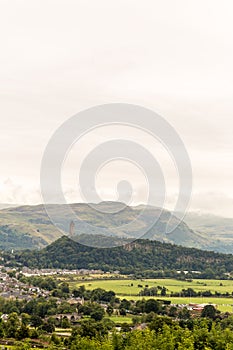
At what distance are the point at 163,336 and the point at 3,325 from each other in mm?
19887

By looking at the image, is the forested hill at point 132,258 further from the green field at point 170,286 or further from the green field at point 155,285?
the green field at point 170,286

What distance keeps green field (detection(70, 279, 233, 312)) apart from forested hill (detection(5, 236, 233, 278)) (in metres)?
15.0

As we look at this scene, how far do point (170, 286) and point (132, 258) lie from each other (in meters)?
34.4

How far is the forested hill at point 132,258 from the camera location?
12850cm

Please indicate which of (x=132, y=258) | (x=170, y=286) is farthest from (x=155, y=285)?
(x=132, y=258)

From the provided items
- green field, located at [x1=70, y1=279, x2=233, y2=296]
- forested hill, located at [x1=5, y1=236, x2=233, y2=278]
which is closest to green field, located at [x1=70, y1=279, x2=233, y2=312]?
green field, located at [x1=70, y1=279, x2=233, y2=296]

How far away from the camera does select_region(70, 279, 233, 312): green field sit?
8231cm

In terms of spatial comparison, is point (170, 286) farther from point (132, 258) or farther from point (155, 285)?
point (132, 258)

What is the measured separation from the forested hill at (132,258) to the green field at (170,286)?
49.1 ft

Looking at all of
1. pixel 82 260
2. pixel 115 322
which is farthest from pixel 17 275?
pixel 115 322

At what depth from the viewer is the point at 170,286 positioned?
98.8m

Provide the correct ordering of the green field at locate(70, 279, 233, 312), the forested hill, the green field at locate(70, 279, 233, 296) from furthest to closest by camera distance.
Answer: the forested hill → the green field at locate(70, 279, 233, 296) → the green field at locate(70, 279, 233, 312)

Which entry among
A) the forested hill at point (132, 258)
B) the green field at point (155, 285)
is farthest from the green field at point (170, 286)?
the forested hill at point (132, 258)

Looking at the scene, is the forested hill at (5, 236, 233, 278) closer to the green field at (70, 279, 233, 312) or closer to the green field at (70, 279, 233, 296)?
the green field at (70, 279, 233, 296)
